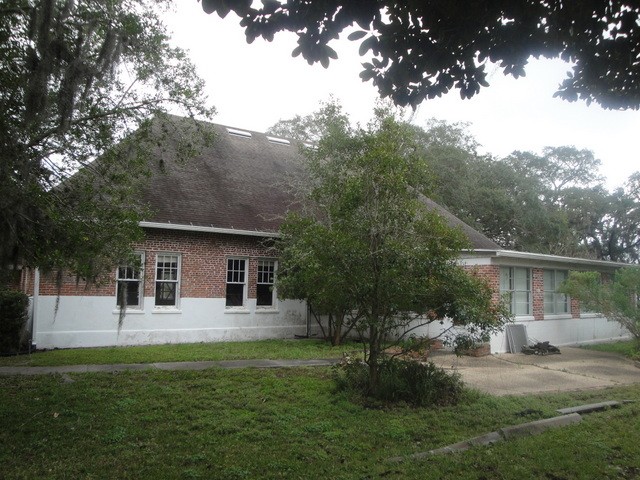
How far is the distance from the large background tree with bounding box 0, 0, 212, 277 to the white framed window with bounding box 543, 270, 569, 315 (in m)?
13.2

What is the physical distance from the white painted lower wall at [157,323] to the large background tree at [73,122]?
181 inches

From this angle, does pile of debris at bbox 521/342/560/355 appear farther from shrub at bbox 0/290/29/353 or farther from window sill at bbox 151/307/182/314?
shrub at bbox 0/290/29/353

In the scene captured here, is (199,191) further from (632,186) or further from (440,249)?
(632,186)

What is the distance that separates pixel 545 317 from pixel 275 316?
28.4ft

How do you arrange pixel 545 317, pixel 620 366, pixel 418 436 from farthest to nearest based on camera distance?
pixel 545 317
pixel 620 366
pixel 418 436

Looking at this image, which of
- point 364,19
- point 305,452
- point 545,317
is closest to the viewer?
point 364,19

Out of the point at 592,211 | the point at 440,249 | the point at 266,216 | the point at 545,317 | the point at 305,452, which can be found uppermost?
the point at 592,211

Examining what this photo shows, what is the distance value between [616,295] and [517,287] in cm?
266

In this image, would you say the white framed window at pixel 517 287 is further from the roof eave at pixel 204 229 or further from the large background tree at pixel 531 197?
the large background tree at pixel 531 197

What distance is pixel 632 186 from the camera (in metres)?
37.2

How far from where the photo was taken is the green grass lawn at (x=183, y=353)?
11812 mm

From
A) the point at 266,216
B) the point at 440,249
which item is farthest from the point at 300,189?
the point at 440,249

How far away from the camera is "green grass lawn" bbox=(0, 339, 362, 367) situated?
1181cm

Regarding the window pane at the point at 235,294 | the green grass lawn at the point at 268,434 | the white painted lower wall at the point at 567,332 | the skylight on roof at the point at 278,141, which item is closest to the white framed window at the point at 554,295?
the white painted lower wall at the point at 567,332
